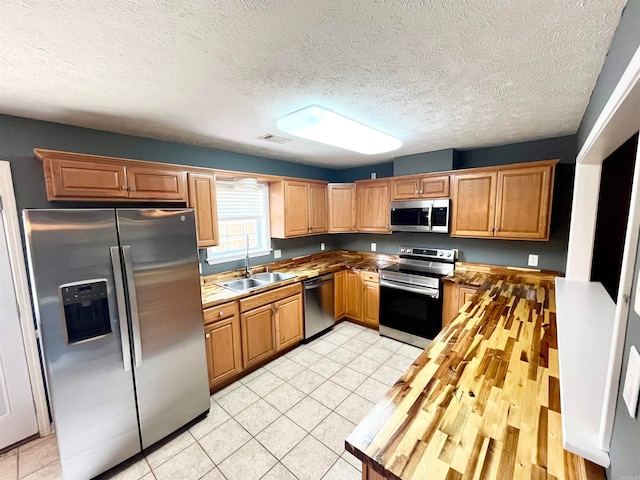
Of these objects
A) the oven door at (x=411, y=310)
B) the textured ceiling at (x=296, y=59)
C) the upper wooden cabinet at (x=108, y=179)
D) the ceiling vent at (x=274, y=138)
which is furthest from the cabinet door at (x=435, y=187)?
the upper wooden cabinet at (x=108, y=179)

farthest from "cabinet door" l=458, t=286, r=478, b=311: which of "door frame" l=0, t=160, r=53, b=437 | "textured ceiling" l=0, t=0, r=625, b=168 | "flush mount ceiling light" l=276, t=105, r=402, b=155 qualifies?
"door frame" l=0, t=160, r=53, b=437

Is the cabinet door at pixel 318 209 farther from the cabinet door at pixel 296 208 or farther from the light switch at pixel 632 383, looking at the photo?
the light switch at pixel 632 383

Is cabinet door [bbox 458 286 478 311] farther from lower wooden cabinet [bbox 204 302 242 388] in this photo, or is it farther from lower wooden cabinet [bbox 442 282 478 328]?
lower wooden cabinet [bbox 204 302 242 388]

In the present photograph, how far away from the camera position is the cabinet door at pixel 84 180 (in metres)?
1.78

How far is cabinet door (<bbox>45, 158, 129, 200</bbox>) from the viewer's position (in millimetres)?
1779

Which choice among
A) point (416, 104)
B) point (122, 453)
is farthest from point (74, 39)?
point (122, 453)

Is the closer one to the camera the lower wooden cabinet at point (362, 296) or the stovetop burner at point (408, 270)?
the stovetop burner at point (408, 270)

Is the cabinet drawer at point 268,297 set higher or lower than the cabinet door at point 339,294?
higher

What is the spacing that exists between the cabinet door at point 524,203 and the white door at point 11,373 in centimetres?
434

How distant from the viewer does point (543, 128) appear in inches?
94.2

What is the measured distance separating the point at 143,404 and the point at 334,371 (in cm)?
172

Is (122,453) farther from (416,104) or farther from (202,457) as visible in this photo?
(416,104)

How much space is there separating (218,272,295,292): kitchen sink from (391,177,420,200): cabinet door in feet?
5.84

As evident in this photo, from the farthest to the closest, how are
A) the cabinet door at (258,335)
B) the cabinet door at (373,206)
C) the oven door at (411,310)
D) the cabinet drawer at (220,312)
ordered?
the cabinet door at (373,206) < the oven door at (411,310) < the cabinet door at (258,335) < the cabinet drawer at (220,312)
